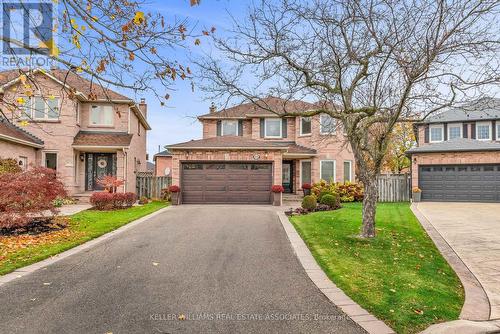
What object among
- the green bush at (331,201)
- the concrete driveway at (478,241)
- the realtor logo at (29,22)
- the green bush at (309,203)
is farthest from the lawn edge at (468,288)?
the green bush at (331,201)

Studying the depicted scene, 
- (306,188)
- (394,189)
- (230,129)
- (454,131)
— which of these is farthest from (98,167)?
(454,131)

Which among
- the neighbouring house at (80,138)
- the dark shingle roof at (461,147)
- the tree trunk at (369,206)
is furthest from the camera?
the dark shingle roof at (461,147)

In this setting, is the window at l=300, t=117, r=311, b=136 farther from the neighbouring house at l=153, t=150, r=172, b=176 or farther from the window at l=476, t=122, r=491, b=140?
the neighbouring house at l=153, t=150, r=172, b=176

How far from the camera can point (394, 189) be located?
23.1 m

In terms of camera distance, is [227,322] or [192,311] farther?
[192,311]

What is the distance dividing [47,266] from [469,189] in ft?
76.2

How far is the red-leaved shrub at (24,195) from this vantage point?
995cm

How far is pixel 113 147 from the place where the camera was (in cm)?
1988

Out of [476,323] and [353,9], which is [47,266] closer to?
[476,323]

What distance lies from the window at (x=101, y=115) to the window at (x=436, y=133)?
25.9 metres

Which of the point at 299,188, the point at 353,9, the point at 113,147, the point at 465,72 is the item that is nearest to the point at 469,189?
the point at 299,188

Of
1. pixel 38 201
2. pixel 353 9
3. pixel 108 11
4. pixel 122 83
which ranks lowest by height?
pixel 38 201

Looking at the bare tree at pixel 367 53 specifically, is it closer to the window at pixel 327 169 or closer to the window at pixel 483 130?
the window at pixel 327 169

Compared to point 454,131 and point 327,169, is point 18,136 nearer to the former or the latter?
point 327,169
